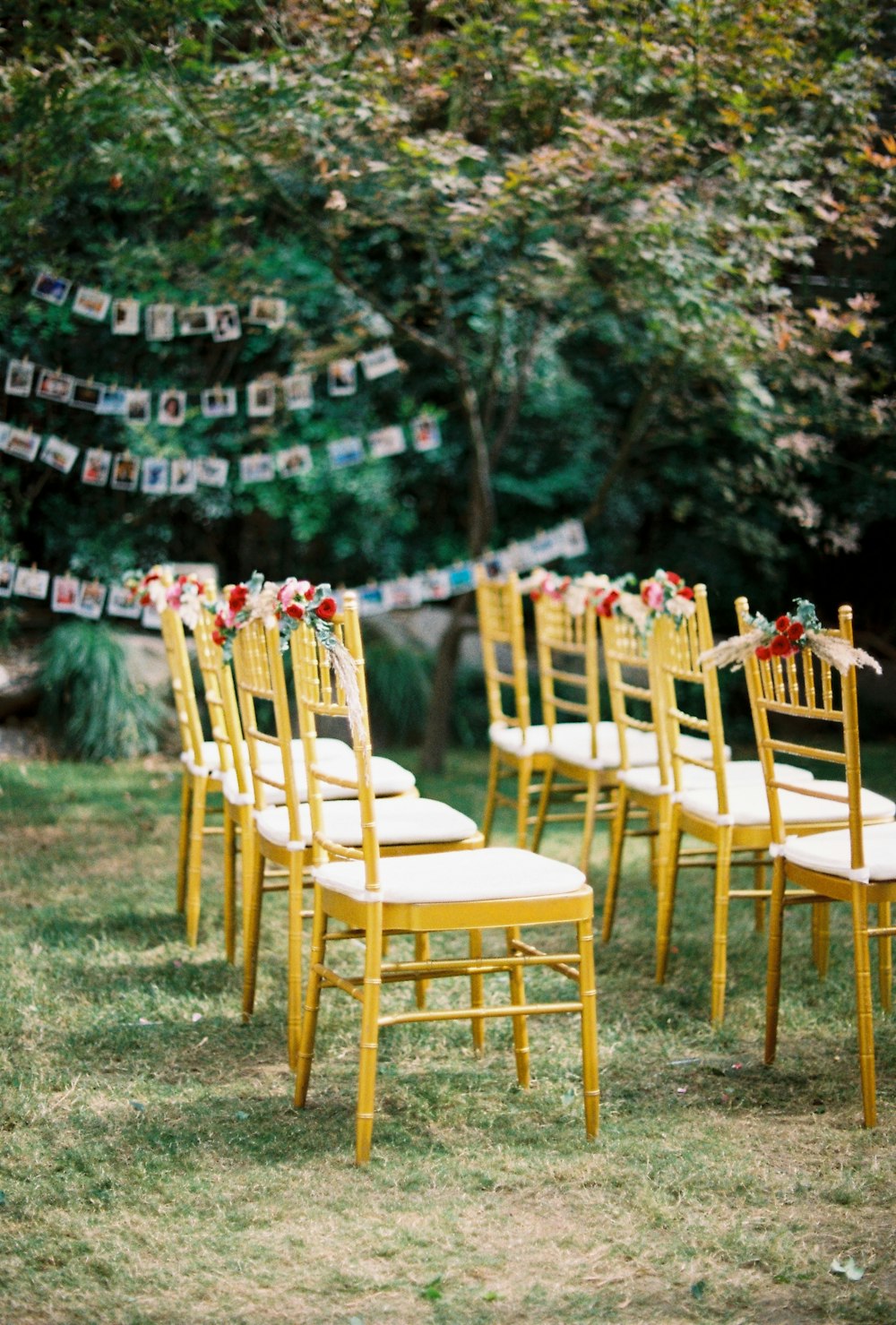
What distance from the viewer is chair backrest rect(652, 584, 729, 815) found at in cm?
385

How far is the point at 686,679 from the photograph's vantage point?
4.12 meters

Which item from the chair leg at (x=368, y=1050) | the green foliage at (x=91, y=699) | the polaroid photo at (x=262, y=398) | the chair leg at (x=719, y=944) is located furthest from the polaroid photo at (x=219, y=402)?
the chair leg at (x=368, y=1050)

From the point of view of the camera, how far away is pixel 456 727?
366 inches

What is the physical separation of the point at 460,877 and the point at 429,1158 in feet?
1.87

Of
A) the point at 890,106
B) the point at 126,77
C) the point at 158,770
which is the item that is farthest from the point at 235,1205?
the point at 890,106

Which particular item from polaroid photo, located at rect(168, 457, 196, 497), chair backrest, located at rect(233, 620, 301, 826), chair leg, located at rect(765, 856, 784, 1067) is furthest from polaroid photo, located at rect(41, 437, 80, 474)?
chair leg, located at rect(765, 856, 784, 1067)

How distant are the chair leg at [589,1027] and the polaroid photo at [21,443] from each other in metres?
4.86

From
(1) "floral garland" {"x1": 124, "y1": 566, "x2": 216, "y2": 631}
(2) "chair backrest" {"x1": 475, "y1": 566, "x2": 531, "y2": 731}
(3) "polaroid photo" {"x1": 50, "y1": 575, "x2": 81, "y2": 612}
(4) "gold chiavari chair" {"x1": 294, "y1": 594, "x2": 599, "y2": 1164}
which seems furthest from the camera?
(3) "polaroid photo" {"x1": 50, "y1": 575, "x2": 81, "y2": 612}

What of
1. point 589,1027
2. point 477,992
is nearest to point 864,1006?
point 589,1027

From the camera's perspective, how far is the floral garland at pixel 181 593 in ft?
14.5

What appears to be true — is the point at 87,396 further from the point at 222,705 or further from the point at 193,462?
the point at 222,705

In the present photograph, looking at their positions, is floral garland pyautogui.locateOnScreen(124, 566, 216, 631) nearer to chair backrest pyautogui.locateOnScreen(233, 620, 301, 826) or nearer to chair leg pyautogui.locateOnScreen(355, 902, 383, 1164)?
chair backrest pyautogui.locateOnScreen(233, 620, 301, 826)

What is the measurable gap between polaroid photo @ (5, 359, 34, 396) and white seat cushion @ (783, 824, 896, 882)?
193 inches

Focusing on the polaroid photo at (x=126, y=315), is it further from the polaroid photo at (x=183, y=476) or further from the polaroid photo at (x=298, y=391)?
the polaroid photo at (x=298, y=391)
